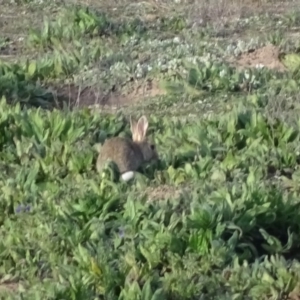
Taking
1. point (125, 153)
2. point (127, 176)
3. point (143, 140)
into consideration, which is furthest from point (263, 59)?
point (127, 176)

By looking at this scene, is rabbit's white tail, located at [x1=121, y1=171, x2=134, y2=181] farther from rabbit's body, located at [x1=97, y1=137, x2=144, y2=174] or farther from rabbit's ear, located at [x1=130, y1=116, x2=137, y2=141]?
rabbit's ear, located at [x1=130, y1=116, x2=137, y2=141]

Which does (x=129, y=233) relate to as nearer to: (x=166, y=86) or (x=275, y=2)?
(x=166, y=86)

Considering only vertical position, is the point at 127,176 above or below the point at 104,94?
above

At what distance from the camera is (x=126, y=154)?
6426 millimetres

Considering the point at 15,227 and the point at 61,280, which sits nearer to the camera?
the point at 61,280

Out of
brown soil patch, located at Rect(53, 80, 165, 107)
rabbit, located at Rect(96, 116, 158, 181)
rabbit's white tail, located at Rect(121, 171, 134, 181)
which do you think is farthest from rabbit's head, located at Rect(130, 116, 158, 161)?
brown soil patch, located at Rect(53, 80, 165, 107)

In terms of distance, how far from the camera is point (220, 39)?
10578 mm

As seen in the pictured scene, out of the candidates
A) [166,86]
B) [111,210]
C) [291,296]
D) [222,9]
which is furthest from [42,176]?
[222,9]

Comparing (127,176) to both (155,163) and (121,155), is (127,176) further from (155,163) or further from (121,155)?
(155,163)

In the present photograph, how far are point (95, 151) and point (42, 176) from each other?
16.8 inches

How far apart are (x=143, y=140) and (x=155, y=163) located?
23 centimetres

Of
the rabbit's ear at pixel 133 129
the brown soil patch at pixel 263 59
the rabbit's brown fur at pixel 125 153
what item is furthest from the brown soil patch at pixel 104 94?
the rabbit's brown fur at pixel 125 153

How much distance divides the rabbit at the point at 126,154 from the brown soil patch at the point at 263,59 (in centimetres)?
318

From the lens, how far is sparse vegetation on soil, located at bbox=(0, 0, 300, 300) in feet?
16.6
